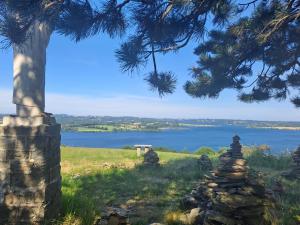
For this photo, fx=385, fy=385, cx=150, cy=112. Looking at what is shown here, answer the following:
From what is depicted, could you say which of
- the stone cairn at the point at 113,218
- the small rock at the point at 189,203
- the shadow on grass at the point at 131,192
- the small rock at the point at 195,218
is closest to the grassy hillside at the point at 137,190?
the shadow on grass at the point at 131,192

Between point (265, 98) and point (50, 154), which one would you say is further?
point (265, 98)

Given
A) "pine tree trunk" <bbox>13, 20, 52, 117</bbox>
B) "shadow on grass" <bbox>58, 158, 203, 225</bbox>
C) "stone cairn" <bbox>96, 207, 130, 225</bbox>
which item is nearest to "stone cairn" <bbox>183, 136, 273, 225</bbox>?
"shadow on grass" <bbox>58, 158, 203, 225</bbox>

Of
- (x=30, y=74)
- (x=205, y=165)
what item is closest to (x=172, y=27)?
(x=30, y=74)

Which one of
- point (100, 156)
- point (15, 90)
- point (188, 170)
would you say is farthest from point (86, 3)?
point (100, 156)

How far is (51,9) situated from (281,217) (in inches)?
226

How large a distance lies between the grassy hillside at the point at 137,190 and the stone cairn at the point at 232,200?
1.63 ft

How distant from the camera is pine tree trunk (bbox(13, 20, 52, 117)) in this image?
21.3 ft

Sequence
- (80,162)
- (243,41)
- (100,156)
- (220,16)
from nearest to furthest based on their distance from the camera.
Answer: (220,16) → (243,41) → (80,162) → (100,156)

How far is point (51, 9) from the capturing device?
7027mm

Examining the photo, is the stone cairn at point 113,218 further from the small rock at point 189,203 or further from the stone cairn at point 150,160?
the stone cairn at point 150,160

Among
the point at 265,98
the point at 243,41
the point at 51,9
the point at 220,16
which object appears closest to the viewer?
the point at 51,9

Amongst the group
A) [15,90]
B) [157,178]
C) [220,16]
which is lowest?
[157,178]

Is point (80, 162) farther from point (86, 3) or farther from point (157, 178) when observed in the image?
point (86, 3)

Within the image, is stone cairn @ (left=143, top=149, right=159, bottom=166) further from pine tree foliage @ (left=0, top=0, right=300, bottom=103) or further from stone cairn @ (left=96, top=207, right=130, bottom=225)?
stone cairn @ (left=96, top=207, right=130, bottom=225)
